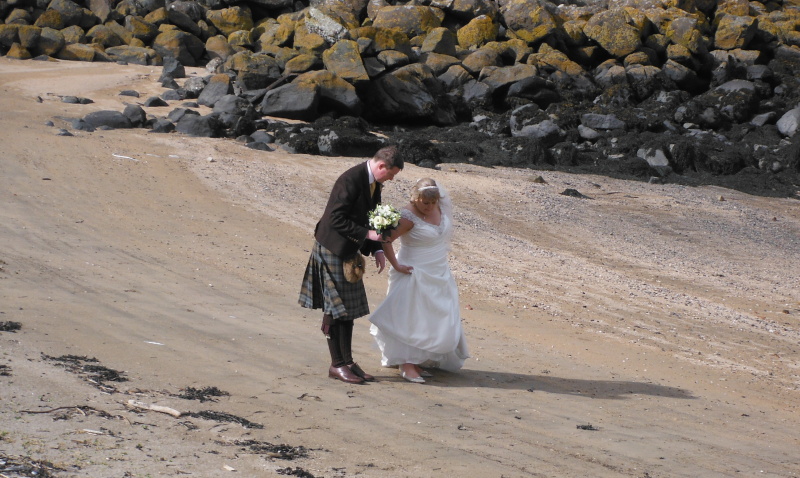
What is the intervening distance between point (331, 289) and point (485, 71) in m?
24.7

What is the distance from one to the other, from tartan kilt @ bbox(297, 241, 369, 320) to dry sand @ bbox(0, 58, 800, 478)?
57cm

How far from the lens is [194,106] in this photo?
23750 mm

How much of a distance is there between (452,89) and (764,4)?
2219 centimetres

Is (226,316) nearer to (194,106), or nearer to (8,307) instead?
(8,307)

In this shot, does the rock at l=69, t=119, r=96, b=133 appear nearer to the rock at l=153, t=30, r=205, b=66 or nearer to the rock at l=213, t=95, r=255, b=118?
the rock at l=213, t=95, r=255, b=118

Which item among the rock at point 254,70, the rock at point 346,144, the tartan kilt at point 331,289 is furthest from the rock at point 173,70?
the tartan kilt at point 331,289

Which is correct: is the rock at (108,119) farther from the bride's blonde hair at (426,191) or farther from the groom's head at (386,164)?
the groom's head at (386,164)

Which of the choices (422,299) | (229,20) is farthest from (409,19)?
(422,299)

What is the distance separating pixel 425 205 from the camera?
685 centimetres

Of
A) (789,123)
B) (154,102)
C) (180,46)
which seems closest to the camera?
(154,102)

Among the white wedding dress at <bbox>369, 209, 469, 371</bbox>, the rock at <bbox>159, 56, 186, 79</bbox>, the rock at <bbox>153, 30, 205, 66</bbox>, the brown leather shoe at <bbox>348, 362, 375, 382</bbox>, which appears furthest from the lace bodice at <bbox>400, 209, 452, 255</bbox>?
the rock at <bbox>153, 30, 205, 66</bbox>

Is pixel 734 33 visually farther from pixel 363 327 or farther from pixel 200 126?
pixel 363 327

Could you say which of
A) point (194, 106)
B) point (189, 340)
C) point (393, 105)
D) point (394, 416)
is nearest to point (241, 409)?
point (394, 416)

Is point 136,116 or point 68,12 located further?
point 68,12
